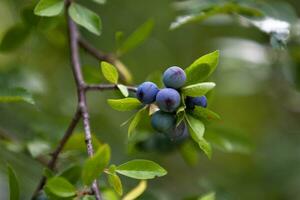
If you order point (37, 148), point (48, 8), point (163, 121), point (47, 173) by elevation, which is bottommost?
point (37, 148)

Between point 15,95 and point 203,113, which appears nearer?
point 203,113

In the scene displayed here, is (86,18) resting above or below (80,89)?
above

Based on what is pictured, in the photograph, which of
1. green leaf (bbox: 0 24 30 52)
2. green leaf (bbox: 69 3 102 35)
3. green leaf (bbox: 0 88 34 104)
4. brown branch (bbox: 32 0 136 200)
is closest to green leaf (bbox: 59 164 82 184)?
brown branch (bbox: 32 0 136 200)

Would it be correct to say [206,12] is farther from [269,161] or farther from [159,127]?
[269,161]

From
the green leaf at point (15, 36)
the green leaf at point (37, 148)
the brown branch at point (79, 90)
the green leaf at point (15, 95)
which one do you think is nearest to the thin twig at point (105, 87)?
the brown branch at point (79, 90)

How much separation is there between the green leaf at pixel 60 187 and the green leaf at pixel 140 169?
3.2 inches

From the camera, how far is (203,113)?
39.7 inches

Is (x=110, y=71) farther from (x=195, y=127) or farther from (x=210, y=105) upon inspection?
(x=210, y=105)

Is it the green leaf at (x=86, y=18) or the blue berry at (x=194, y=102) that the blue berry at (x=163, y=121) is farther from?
the green leaf at (x=86, y=18)

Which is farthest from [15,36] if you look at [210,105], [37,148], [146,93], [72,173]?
[210,105]

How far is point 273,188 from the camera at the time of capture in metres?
2.16

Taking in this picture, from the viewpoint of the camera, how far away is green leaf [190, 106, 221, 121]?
1.00 m

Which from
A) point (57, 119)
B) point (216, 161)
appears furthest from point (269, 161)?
point (57, 119)

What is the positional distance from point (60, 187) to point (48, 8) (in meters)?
0.35
